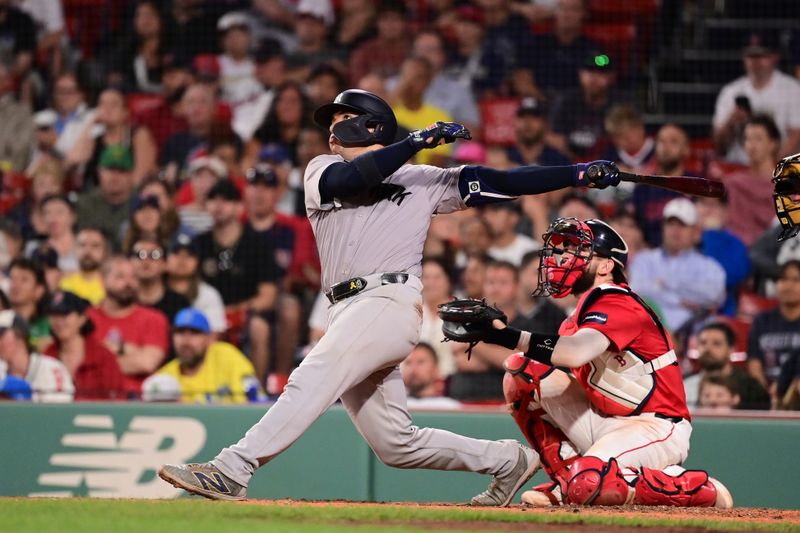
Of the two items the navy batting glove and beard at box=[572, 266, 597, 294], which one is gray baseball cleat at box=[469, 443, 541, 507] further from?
the navy batting glove

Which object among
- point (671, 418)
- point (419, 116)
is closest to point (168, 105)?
point (419, 116)

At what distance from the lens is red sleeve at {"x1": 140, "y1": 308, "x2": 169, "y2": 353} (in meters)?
7.63

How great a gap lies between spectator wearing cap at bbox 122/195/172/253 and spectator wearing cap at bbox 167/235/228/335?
30 cm

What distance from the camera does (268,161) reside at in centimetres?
888

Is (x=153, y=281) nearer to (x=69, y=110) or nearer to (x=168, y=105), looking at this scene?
(x=168, y=105)

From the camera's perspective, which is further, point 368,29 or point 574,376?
point 368,29

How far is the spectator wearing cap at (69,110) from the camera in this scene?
953 cm

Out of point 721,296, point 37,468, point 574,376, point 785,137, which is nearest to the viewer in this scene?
point 574,376

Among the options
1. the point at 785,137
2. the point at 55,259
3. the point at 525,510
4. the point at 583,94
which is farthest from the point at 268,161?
the point at 525,510

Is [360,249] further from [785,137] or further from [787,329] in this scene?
[785,137]

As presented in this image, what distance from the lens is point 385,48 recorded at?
9578 millimetres

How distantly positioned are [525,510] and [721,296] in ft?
12.3

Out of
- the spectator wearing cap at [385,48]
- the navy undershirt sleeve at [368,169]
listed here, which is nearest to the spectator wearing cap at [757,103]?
the spectator wearing cap at [385,48]

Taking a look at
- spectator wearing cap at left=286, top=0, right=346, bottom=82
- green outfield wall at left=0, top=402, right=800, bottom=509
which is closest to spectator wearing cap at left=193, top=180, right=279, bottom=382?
green outfield wall at left=0, top=402, right=800, bottom=509
